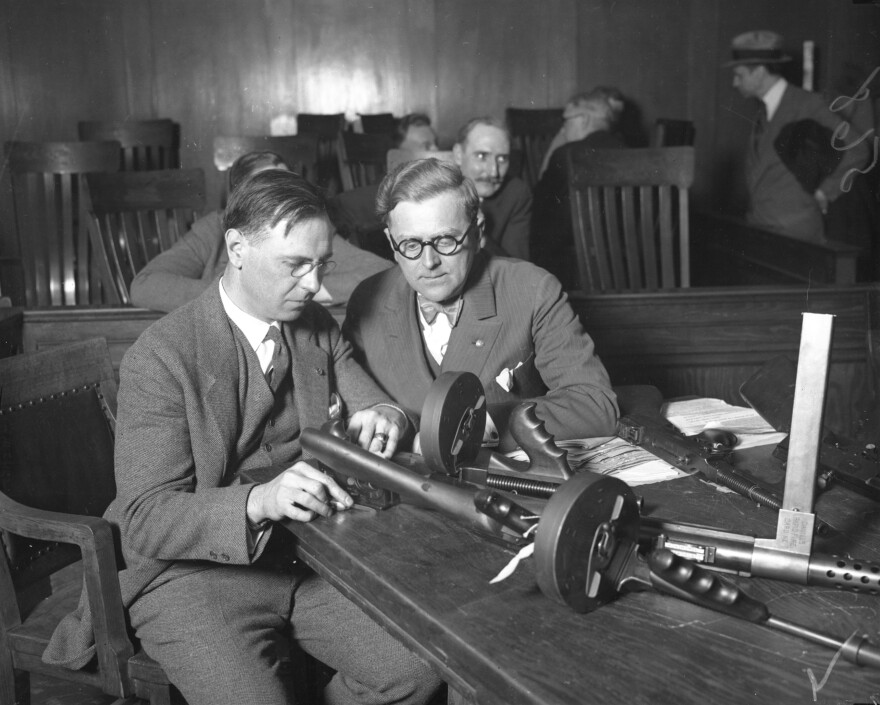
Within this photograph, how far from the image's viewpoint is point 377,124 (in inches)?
279

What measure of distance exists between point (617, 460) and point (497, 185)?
2496 mm

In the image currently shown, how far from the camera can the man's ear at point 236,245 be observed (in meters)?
1.82

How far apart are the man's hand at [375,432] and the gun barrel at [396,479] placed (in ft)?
0.55

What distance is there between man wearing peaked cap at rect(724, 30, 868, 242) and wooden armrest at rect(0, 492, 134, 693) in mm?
3751

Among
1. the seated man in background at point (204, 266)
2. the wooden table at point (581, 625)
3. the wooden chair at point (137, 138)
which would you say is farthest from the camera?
the wooden chair at point (137, 138)

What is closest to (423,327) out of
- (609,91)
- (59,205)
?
(59,205)

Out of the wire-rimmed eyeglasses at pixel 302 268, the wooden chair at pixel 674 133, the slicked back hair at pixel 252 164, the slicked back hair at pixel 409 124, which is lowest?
the wire-rimmed eyeglasses at pixel 302 268

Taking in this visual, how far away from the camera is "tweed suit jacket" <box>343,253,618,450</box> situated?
2.18 m

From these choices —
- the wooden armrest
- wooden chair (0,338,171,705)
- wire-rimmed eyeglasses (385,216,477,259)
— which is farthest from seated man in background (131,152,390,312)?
the wooden armrest

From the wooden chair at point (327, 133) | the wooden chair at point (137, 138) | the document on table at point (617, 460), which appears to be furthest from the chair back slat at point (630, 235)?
the wooden chair at point (137, 138)

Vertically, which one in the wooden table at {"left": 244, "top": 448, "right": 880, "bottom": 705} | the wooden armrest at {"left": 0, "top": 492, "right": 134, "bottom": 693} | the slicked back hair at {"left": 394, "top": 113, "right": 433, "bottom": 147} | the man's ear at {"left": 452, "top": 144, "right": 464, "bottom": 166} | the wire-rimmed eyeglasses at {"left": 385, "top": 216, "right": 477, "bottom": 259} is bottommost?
the wooden armrest at {"left": 0, "top": 492, "right": 134, "bottom": 693}

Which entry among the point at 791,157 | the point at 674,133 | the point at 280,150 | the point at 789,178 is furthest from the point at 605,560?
the point at 674,133

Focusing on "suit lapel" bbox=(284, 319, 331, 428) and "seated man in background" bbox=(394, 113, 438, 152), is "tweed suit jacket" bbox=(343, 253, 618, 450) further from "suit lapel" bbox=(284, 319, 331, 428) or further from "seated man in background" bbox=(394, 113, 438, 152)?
"seated man in background" bbox=(394, 113, 438, 152)

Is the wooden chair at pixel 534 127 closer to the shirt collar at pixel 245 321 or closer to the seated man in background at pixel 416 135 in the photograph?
the seated man in background at pixel 416 135
